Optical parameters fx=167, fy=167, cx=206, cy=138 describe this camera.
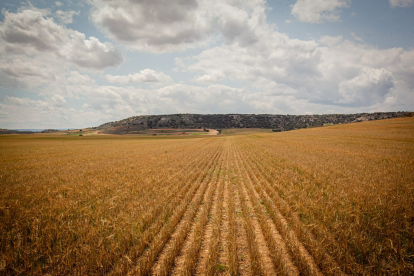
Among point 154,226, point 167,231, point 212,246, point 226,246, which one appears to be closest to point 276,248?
point 226,246

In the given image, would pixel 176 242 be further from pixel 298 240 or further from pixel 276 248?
pixel 298 240

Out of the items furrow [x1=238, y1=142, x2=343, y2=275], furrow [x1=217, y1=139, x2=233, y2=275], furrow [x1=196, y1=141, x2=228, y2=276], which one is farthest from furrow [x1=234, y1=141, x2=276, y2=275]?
furrow [x1=196, y1=141, x2=228, y2=276]

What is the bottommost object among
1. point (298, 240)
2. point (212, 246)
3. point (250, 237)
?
point (298, 240)

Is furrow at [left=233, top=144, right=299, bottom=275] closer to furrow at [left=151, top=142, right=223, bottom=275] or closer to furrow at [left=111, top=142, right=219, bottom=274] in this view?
furrow at [left=151, top=142, right=223, bottom=275]

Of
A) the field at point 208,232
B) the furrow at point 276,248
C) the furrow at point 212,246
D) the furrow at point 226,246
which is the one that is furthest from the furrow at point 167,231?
the furrow at point 276,248

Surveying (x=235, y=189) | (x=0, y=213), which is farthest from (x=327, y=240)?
(x=0, y=213)

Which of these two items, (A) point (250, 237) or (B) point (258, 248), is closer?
(B) point (258, 248)

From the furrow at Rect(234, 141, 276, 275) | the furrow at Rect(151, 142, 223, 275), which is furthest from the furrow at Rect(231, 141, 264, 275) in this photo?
the furrow at Rect(151, 142, 223, 275)

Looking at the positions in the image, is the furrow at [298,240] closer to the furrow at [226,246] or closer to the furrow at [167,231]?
the furrow at [226,246]

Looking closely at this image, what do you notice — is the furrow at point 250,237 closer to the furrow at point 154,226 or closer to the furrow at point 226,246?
the furrow at point 226,246

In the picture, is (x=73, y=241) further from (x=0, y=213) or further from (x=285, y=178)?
(x=285, y=178)

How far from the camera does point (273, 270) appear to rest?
3.66 m

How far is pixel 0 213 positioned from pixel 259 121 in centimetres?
20559

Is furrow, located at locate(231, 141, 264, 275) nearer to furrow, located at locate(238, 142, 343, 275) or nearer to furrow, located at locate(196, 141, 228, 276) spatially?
furrow, located at locate(196, 141, 228, 276)
